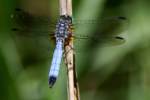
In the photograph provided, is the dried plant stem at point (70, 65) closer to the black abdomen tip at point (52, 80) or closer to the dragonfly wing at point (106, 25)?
the black abdomen tip at point (52, 80)

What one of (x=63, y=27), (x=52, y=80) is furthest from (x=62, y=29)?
(x=52, y=80)

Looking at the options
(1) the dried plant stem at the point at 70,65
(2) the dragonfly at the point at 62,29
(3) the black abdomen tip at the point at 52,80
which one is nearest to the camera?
(1) the dried plant stem at the point at 70,65

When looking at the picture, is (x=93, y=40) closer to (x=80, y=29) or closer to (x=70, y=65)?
(x=80, y=29)

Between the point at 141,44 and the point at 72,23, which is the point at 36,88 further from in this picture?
the point at 141,44

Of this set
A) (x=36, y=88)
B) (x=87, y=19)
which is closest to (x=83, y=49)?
(x=87, y=19)

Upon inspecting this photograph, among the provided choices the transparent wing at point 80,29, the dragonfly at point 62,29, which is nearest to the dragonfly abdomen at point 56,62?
the dragonfly at point 62,29
